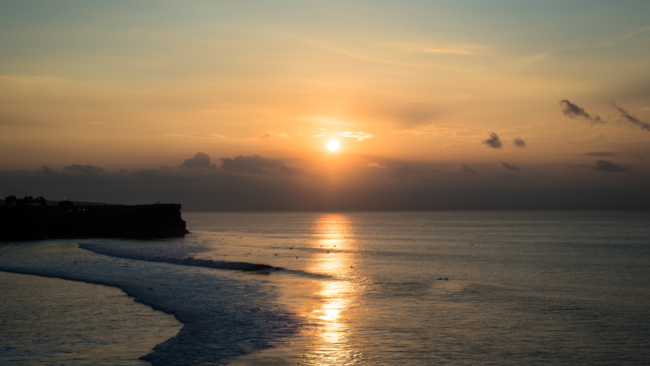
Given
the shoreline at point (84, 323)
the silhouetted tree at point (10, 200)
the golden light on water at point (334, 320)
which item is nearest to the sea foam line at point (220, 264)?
the golden light on water at point (334, 320)

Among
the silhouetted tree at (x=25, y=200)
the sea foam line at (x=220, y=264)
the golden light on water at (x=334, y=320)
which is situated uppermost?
the silhouetted tree at (x=25, y=200)

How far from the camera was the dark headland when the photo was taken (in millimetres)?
92075

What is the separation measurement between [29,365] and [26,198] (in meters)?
189

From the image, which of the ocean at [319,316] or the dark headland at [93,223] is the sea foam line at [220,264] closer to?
the ocean at [319,316]

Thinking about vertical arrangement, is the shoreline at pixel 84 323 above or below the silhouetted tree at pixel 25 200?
below

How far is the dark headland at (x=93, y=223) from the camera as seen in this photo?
9207 cm

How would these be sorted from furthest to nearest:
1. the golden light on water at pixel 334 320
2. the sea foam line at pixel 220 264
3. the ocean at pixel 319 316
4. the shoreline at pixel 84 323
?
the sea foam line at pixel 220 264
the golden light on water at pixel 334 320
the ocean at pixel 319 316
the shoreline at pixel 84 323

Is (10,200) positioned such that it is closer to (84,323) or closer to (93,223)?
(93,223)

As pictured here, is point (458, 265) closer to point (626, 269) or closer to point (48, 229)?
point (626, 269)

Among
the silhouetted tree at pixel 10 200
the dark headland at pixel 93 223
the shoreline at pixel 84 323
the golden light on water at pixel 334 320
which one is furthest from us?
the silhouetted tree at pixel 10 200

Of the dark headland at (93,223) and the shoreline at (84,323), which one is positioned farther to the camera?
the dark headland at (93,223)

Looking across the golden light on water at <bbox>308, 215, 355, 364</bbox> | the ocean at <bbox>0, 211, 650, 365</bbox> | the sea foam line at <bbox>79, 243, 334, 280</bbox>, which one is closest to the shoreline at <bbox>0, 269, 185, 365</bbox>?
the ocean at <bbox>0, 211, 650, 365</bbox>

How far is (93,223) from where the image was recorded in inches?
3986

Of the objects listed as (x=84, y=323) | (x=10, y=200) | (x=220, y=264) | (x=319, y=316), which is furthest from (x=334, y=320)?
(x=10, y=200)
